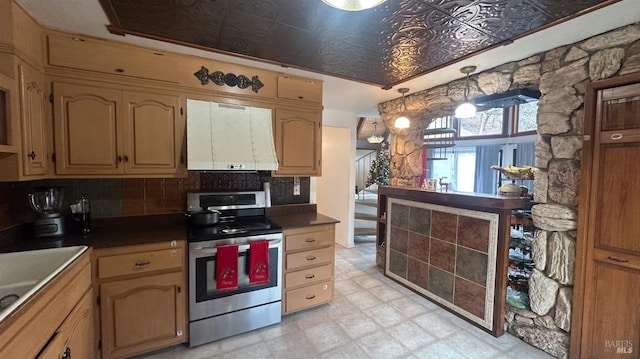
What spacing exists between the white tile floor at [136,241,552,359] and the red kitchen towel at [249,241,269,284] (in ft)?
1.74

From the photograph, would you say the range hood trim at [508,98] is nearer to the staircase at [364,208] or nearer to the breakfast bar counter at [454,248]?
the breakfast bar counter at [454,248]

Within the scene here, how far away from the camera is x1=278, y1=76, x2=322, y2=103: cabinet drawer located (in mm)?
2799

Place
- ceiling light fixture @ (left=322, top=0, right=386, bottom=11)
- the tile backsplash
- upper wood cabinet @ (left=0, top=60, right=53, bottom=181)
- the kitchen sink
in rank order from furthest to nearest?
1. the tile backsplash
2. upper wood cabinet @ (left=0, top=60, right=53, bottom=181)
3. the kitchen sink
4. ceiling light fixture @ (left=322, top=0, right=386, bottom=11)

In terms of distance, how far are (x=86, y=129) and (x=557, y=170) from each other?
3.85 metres

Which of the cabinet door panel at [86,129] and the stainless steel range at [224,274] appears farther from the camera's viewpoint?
the stainless steel range at [224,274]

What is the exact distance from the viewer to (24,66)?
5.59ft

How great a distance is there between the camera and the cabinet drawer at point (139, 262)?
189 centimetres

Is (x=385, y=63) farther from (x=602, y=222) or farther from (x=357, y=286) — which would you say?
(x=357, y=286)

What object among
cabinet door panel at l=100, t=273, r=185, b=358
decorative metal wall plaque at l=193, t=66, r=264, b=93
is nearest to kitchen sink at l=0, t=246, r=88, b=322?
cabinet door panel at l=100, t=273, r=185, b=358

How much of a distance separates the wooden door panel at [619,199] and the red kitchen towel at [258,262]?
8.66 feet

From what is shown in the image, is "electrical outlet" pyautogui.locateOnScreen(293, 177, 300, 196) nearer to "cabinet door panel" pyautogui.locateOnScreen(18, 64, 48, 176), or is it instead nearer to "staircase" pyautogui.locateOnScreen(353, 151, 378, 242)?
"cabinet door panel" pyautogui.locateOnScreen(18, 64, 48, 176)

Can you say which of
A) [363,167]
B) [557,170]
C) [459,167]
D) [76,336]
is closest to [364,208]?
[363,167]

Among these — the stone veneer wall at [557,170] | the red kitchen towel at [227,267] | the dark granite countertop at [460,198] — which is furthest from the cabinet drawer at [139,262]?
the stone veneer wall at [557,170]

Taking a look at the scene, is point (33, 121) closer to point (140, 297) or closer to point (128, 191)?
point (128, 191)
